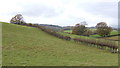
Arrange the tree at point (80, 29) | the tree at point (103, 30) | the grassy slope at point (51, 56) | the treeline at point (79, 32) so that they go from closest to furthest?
the grassy slope at point (51, 56) → the treeline at point (79, 32) → the tree at point (103, 30) → the tree at point (80, 29)

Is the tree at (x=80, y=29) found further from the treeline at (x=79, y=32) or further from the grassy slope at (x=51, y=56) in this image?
the grassy slope at (x=51, y=56)

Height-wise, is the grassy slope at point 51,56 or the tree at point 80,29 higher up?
the tree at point 80,29

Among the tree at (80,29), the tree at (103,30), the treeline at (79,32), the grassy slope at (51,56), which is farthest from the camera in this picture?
the tree at (80,29)

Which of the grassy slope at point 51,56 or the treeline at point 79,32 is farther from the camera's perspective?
the treeline at point 79,32

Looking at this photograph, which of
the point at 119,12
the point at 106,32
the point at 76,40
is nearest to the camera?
the point at 119,12

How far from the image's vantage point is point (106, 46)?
94.3 ft

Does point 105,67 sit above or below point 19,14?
below

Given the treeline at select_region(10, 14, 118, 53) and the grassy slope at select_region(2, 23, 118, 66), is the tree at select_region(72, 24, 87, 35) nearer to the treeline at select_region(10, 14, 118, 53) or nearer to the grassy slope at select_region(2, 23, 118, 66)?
the treeline at select_region(10, 14, 118, 53)

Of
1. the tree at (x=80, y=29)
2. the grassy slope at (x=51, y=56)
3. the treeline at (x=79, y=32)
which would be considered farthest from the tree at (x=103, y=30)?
the grassy slope at (x=51, y=56)

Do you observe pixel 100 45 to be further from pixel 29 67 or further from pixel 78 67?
pixel 29 67

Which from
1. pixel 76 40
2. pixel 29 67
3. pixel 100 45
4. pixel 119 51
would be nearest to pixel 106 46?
pixel 100 45

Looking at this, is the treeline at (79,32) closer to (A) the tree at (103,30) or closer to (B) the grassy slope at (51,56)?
(A) the tree at (103,30)

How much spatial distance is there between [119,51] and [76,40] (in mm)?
15067

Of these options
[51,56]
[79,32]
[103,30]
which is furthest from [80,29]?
[51,56]
